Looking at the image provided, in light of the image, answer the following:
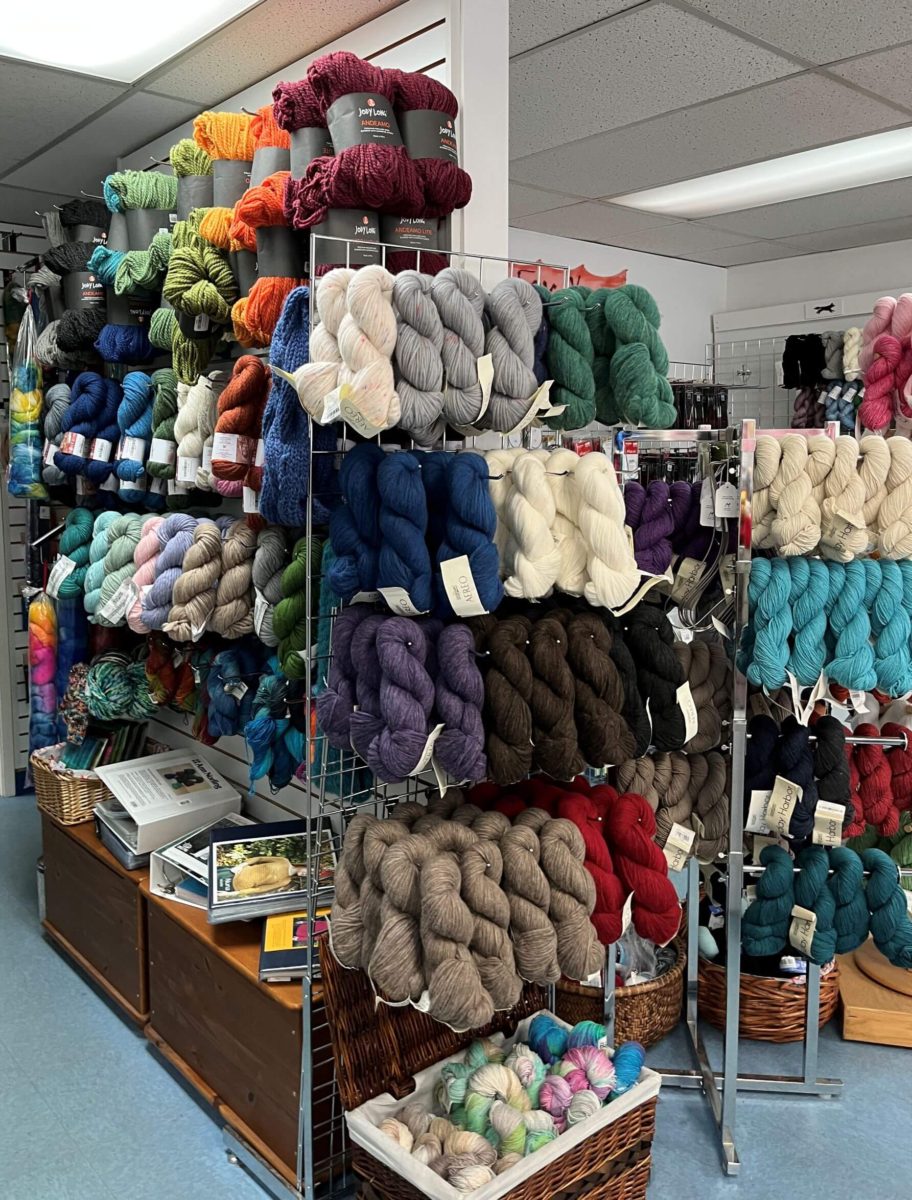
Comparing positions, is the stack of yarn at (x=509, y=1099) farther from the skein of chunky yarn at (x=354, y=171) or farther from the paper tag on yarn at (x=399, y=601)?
the skein of chunky yarn at (x=354, y=171)

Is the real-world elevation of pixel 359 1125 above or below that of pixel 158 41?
below

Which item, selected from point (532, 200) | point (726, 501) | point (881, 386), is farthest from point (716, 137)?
point (726, 501)

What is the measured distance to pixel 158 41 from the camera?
2.52 meters

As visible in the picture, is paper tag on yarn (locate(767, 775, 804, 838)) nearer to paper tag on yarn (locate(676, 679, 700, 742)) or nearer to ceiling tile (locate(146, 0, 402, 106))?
paper tag on yarn (locate(676, 679, 700, 742))

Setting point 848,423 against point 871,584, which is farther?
point 848,423

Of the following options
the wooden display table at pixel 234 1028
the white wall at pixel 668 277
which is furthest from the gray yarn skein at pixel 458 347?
the white wall at pixel 668 277

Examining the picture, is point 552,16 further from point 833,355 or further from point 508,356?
point 833,355

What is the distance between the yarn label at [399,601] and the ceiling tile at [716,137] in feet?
7.58

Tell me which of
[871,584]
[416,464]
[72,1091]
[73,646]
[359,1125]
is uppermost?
[416,464]

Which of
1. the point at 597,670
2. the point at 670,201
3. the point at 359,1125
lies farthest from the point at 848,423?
the point at 359,1125

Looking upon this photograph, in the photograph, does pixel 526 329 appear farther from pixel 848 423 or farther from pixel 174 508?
pixel 848 423

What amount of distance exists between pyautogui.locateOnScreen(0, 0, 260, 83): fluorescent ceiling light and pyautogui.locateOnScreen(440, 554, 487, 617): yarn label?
1.53 metres

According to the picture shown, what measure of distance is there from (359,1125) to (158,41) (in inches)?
97.2

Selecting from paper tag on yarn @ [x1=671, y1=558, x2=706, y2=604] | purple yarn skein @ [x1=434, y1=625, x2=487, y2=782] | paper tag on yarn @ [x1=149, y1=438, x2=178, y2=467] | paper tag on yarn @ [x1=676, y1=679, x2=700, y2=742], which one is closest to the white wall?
paper tag on yarn @ [x1=149, y1=438, x2=178, y2=467]
